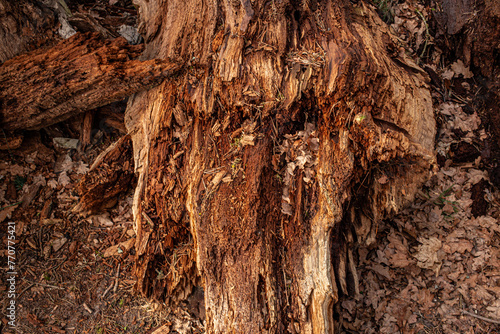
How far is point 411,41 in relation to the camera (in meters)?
3.71

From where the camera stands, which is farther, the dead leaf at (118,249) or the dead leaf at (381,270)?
the dead leaf at (118,249)

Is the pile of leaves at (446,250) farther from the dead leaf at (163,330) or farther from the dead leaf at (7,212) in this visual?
the dead leaf at (7,212)

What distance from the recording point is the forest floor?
310 cm

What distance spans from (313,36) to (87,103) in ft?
7.87

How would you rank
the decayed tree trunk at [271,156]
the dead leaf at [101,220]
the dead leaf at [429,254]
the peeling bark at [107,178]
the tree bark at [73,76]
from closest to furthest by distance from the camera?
the decayed tree trunk at [271,156] < the tree bark at [73,76] < the dead leaf at [429,254] < the peeling bark at [107,178] < the dead leaf at [101,220]

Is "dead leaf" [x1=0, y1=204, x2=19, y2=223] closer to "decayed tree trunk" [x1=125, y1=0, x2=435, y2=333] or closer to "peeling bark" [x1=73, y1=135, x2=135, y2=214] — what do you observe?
"peeling bark" [x1=73, y1=135, x2=135, y2=214]

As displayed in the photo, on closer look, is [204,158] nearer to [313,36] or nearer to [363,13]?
[313,36]

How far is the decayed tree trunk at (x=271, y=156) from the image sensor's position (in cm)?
265

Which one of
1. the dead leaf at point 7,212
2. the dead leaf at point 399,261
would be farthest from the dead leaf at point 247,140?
the dead leaf at point 7,212

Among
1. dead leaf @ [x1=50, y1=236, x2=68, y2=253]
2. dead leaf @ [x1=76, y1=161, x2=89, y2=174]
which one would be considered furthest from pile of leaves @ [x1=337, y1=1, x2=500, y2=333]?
dead leaf @ [x1=76, y1=161, x2=89, y2=174]

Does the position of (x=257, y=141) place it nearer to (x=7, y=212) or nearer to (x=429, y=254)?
(x=429, y=254)

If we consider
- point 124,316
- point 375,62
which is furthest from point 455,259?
point 124,316

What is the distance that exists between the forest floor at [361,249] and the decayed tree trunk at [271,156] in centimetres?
42

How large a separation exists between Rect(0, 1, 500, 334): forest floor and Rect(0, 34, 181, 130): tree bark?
51cm
